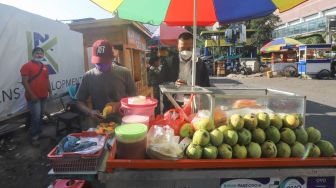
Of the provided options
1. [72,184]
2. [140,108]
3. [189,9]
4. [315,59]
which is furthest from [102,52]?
[315,59]

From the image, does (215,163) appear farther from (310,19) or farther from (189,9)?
(310,19)

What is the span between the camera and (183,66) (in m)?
4.24

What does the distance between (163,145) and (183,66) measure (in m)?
2.31

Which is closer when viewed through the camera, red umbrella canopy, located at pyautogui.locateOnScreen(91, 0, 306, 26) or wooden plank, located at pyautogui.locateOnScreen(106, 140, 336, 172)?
wooden plank, located at pyautogui.locateOnScreen(106, 140, 336, 172)

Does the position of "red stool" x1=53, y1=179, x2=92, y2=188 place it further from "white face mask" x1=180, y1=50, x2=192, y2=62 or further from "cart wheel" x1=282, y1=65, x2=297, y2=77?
"cart wheel" x1=282, y1=65, x2=297, y2=77

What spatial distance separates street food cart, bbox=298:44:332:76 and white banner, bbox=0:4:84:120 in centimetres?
1476

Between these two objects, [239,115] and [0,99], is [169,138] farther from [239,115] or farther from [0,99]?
[0,99]

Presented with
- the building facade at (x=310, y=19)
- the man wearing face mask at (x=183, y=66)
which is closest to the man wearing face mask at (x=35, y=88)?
the man wearing face mask at (x=183, y=66)

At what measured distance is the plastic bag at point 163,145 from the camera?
80.6 inches

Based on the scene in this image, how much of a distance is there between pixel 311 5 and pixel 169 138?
4648cm

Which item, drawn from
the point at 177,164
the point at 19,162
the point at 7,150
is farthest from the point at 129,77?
the point at 7,150

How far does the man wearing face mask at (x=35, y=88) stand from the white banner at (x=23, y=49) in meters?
0.52

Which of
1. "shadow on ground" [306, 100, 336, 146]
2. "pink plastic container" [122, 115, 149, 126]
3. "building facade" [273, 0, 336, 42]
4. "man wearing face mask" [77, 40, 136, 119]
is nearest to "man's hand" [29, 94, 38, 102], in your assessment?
"man wearing face mask" [77, 40, 136, 119]

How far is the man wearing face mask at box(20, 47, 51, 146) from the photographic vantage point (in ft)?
19.5
